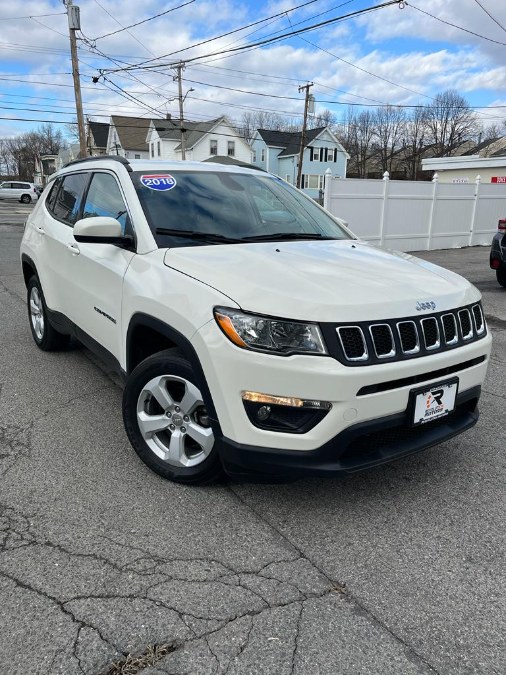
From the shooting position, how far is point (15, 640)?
199 cm

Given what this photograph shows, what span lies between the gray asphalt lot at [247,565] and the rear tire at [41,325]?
1696 mm

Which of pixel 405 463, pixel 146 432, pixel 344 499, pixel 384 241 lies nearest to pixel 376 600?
pixel 344 499

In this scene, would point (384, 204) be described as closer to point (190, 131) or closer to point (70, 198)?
point (70, 198)

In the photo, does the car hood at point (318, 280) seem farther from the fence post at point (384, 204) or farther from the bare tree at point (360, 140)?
the bare tree at point (360, 140)

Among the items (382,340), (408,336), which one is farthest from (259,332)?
(408,336)

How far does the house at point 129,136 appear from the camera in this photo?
5903 cm

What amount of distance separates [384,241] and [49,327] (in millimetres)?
11328

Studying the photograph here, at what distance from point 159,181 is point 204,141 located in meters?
52.1

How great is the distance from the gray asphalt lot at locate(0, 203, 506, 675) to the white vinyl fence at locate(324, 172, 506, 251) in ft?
35.4

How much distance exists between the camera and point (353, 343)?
8.01ft

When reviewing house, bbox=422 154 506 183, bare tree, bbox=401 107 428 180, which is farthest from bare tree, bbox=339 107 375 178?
house, bbox=422 154 506 183

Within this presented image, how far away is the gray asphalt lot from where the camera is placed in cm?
197

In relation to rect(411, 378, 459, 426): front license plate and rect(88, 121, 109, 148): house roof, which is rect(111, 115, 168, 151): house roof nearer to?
rect(88, 121, 109, 148): house roof

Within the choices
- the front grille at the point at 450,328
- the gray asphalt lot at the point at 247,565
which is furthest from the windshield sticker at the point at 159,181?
the front grille at the point at 450,328
